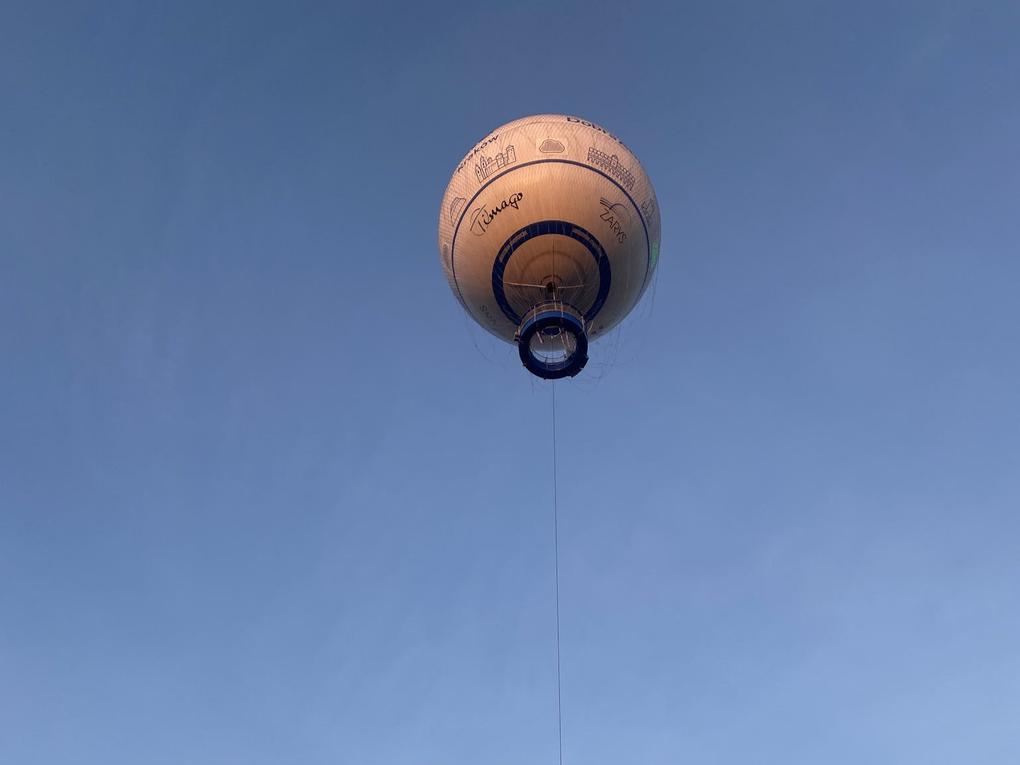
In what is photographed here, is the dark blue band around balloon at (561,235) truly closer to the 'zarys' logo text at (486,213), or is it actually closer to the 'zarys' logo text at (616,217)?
the 'zarys' logo text at (616,217)

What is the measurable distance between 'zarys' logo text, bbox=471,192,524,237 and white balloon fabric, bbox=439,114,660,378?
3cm

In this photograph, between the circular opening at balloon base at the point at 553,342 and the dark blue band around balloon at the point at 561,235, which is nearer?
the dark blue band around balloon at the point at 561,235

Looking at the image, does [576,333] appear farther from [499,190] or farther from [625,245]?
[499,190]

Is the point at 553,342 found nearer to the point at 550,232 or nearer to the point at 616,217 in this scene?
the point at 550,232

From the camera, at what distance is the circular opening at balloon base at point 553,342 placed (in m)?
28.2

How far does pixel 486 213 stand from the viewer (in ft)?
92.0

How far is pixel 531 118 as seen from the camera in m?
29.4

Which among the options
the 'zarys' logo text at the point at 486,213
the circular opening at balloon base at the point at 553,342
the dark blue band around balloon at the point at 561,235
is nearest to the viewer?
the dark blue band around balloon at the point at 561,235

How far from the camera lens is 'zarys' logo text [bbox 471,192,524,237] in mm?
27422

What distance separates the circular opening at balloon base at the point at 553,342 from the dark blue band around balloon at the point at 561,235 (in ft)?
3.74

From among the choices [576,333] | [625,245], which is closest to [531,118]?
[625,245]

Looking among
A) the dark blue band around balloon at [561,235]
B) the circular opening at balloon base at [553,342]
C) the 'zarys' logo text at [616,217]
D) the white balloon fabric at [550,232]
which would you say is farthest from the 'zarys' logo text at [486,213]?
the circular opening at balloon base at [553,342]

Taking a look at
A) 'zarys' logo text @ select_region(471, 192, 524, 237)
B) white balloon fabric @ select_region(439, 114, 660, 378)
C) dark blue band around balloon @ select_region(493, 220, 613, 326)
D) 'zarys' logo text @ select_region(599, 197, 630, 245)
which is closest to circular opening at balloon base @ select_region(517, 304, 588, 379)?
white balloon fabric @ select_region(439, 114, 660, 378)

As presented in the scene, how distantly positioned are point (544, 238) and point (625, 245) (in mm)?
2858
